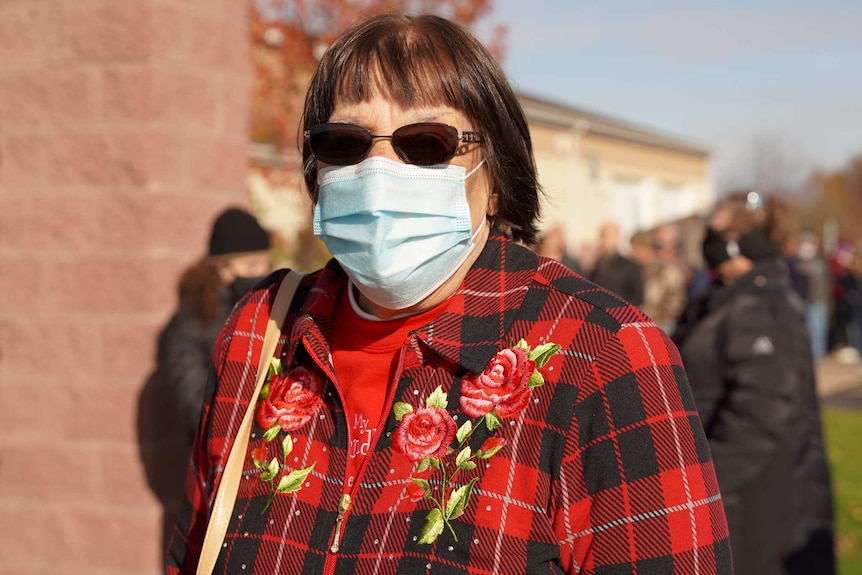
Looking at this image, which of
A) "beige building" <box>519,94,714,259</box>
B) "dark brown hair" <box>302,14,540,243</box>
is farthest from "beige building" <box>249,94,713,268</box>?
"dark brown hair" <box>302,14,540,243</box>

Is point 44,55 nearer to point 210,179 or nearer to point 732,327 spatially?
point 210,179

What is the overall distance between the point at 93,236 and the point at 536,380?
3.08m

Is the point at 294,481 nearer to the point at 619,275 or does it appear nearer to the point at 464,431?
the point at 464,431

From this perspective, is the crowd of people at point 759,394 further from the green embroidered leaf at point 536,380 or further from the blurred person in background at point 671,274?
the blurred person in background at point 671,274

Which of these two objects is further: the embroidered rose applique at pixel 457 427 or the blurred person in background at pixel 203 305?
the blurred person in background at pixel 203 305

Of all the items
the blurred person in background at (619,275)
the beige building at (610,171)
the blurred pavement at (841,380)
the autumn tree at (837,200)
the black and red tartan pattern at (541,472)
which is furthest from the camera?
the autumn tree at (837,200)

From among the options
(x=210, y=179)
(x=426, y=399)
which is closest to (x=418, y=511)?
(x=426, y=399)

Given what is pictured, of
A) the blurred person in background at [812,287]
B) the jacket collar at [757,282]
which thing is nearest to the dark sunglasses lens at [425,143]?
the jacket collar at [757,282]

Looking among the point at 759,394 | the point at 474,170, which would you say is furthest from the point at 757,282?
the point at 474,170

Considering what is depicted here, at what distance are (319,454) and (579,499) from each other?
53cm

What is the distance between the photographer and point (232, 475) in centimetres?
204

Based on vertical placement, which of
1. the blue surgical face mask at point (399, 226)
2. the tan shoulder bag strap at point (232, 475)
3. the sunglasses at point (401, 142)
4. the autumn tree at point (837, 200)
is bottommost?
the autumn tree at point (837, 200)

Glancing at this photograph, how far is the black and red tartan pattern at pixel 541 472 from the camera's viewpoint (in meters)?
1.76

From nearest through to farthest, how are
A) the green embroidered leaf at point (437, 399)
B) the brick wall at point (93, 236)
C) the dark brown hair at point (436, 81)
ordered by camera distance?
the green embroidered leaf at point (437, 399), the dark brown hair at point (436, 81), the brick wall at point (93, 236)
